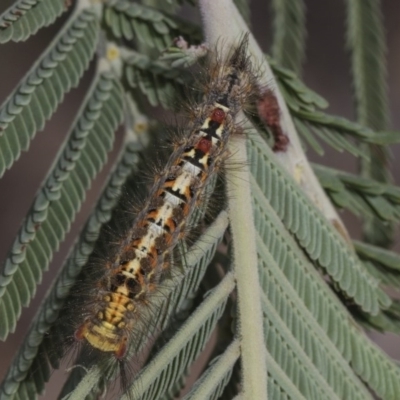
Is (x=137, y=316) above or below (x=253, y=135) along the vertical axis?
below

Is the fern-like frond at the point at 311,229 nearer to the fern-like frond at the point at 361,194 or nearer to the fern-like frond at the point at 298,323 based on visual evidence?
the fern-like frond at the point at 298,323

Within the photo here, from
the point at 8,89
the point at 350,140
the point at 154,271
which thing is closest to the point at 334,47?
the point at 8,89

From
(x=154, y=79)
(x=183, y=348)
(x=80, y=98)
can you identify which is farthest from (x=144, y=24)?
(x=80, y=98)

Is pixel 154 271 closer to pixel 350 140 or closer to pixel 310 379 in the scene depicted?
pixel 310 379

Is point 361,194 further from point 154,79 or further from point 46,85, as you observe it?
point 46,85

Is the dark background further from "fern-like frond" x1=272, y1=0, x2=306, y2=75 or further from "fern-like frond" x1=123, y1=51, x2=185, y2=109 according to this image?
"fern-like frond" x1=123, y1=51, x2=185, y2=109

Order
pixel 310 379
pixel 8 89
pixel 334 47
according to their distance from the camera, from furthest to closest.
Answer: pixel 334 47
pixel 8 89
pixel 310 379
